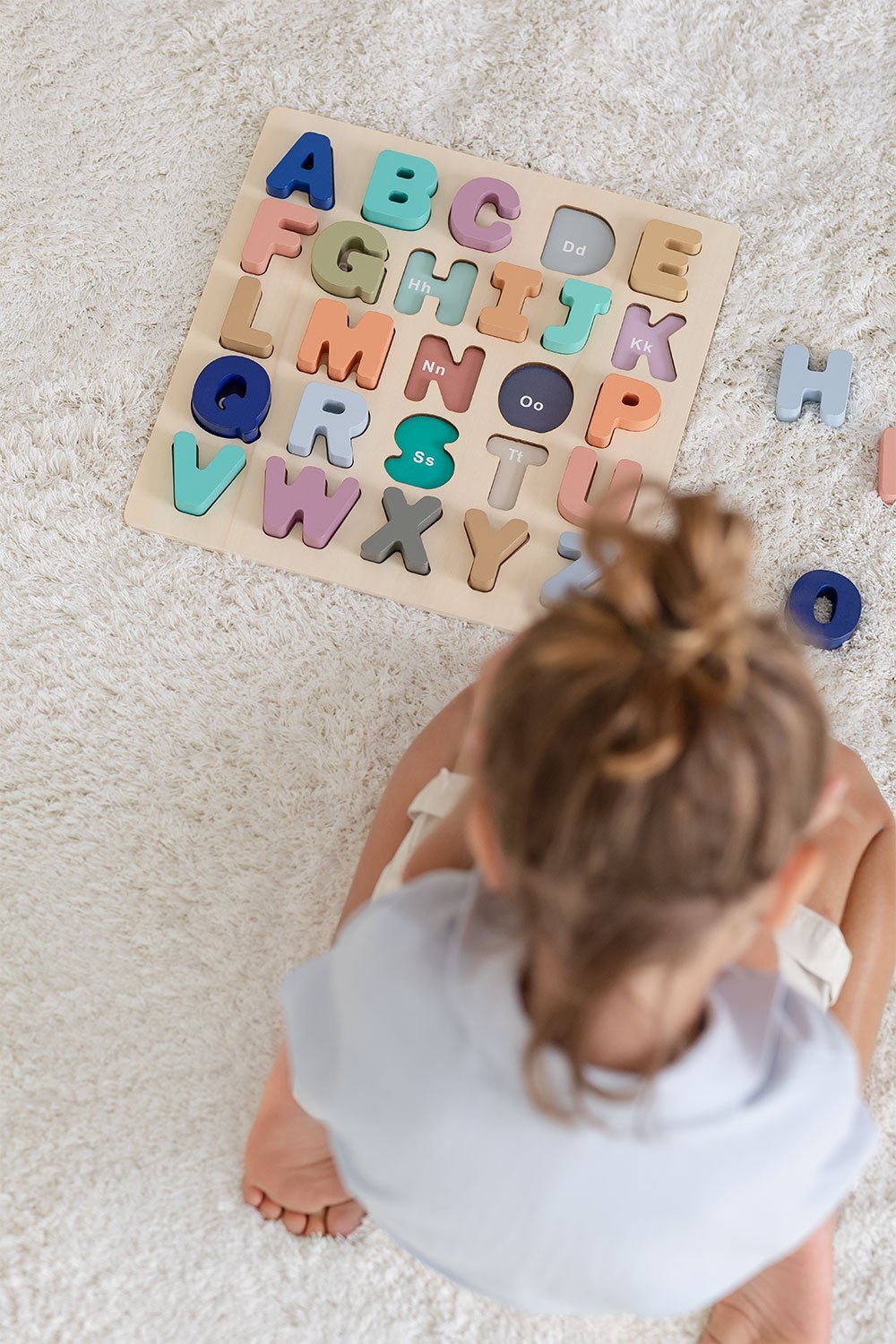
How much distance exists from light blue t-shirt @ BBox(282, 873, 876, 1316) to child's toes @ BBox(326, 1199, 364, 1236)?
0.27m

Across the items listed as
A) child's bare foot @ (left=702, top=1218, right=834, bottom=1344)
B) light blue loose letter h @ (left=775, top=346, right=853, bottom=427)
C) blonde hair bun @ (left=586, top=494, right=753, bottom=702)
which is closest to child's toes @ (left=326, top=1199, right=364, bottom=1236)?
child's bare foot @ (left=702, top=1218, right=834, bottom=1344)

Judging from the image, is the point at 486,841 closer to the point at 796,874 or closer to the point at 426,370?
the point at 796,874

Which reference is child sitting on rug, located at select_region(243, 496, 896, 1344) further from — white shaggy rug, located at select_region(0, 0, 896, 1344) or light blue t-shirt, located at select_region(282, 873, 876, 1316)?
white shaggy rug, located at select_region(0, 0, 896, 1344)

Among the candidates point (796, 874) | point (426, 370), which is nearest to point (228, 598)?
point (426, 370)

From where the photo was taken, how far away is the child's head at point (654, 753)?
0.52 metres

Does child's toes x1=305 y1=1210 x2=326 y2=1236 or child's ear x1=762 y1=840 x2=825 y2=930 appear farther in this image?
child's toes x1=305 y1=1210 x2=326 y2=1236

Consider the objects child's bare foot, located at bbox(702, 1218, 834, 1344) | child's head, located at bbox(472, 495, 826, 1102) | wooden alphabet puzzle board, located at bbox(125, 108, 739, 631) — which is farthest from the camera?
wooden alphabet puzzle board, located at bbox(125, 108, 739, 631)

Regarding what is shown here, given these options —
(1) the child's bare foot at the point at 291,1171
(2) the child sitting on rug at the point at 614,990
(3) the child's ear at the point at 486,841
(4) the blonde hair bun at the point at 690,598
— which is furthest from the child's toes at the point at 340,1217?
(4) the blonde hair bun at the point at 690,598

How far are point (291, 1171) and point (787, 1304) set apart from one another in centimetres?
38

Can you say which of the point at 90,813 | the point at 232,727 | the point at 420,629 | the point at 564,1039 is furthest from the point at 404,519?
the point at 564,1039

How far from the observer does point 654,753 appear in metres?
0.50

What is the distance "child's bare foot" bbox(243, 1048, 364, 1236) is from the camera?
3.07 ft

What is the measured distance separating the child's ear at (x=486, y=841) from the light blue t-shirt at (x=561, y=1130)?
0.05 metres

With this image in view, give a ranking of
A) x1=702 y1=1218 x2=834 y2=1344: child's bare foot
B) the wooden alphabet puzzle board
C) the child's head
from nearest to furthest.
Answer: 1. the child's head
2. x1=702 y1=1218 x2=834 y2=1344: child's bare foot
3. the wooden alphabet puzzle board
